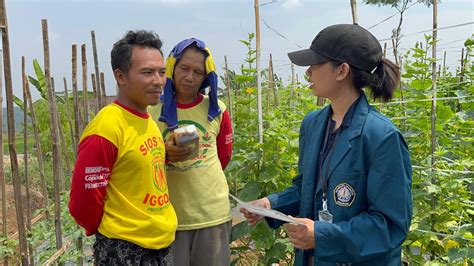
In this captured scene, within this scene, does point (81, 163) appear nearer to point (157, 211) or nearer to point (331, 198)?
point (157, 211)

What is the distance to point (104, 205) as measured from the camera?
1.63 meters

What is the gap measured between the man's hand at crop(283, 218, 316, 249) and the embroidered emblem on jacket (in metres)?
0.12

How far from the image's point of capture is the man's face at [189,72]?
196 centimetres

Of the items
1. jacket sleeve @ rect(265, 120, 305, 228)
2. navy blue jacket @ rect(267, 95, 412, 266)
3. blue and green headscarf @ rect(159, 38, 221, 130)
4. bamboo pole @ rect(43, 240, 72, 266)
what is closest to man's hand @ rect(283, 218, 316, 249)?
navy blue jacket @ rect(267, 95, 412, 266)

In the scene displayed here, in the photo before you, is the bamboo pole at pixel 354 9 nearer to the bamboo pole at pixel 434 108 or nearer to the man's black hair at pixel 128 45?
the bamboo pole at pixel 434 108

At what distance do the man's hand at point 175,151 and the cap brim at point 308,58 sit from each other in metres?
0.56

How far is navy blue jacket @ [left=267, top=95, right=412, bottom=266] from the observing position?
1.33 metres

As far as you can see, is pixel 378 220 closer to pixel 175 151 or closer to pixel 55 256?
pixel 175 151

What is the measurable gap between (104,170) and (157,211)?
274 mm

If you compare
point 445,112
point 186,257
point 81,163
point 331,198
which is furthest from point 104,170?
point 445,112

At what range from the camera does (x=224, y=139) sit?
86.6 inches

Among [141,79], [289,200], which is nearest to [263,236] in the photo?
[289,200]

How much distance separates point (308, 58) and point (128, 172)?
0.75 meters

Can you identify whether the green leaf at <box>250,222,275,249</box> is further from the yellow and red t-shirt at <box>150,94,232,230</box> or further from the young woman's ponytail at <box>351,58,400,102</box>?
the young woman's ponytail at <box>351,58,400,102</box>
